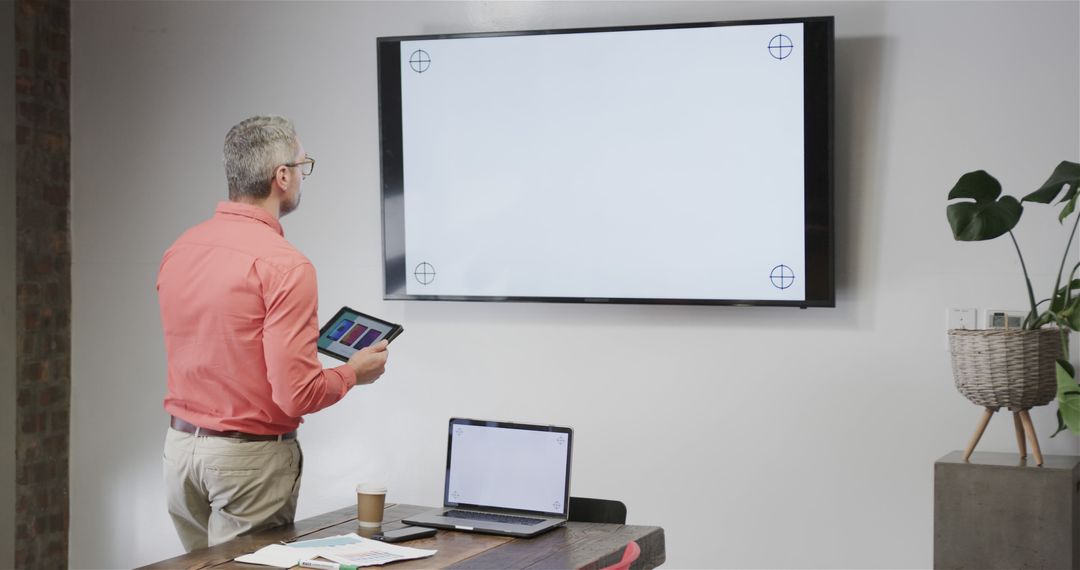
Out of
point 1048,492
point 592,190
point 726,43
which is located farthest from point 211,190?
point 1048,492

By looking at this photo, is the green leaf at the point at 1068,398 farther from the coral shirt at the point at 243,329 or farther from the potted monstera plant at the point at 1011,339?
the coral shirt at the point at 243,329

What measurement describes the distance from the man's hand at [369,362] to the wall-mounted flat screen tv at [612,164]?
1.13 m

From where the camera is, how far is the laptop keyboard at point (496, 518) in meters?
2.62

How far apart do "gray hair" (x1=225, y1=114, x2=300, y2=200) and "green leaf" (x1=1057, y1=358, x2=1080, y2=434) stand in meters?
2.14

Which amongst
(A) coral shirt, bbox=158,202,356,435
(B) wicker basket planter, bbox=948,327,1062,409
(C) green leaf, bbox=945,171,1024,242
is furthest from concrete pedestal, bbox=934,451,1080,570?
(A) coral shirt, bbox=158,202,356,435

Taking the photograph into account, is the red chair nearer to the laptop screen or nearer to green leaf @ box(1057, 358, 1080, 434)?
the laptop screen

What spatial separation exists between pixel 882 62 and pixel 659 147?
2.61 feet

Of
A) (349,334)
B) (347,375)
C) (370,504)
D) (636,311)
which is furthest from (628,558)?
(636,311)

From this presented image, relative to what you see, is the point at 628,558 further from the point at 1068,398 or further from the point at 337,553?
the point at 1068,398

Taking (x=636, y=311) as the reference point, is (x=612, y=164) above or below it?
above

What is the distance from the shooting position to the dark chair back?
2748 millimetres

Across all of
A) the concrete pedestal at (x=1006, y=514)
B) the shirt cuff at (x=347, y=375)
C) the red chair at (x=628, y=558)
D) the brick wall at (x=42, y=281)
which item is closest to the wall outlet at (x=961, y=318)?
the concrete pedestal at (x=1006, y=514)

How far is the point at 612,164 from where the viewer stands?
387 cm

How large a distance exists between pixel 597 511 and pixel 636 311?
4.28ft
